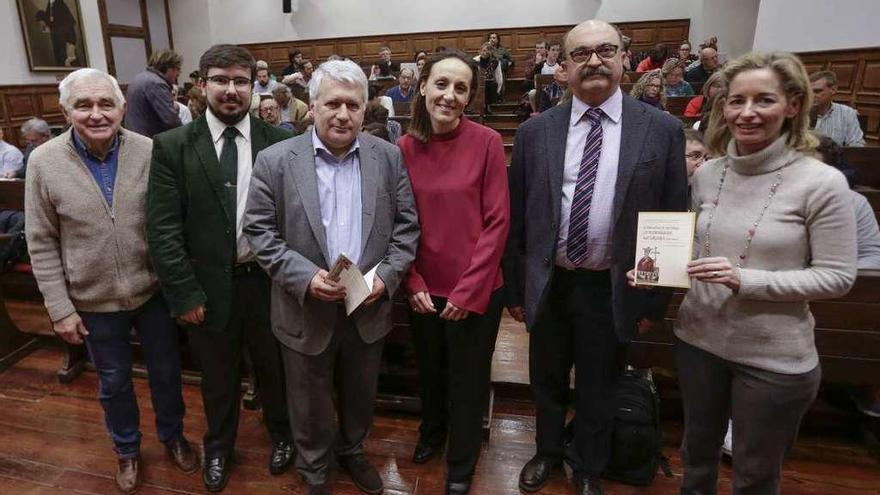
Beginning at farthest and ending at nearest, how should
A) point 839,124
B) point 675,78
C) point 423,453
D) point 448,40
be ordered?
point 448,40, point 675,78, point 839,124, point 423,453

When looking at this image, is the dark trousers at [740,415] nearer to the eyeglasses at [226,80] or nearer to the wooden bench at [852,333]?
the wooden bench at [852,333]

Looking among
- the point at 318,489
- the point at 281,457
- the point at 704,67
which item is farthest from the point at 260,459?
the point at 704,67

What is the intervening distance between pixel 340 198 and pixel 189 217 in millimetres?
512

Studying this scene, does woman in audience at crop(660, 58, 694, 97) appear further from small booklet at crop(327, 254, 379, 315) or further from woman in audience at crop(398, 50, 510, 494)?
small booklet at crop(327, 254, 379, 315)

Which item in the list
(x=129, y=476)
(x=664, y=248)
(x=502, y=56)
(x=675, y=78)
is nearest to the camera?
(x=664, y=248)

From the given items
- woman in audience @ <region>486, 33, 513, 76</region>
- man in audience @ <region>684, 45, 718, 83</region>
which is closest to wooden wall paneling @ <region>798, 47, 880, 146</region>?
man in audience @ <region>684, 45, 718, 83</region>

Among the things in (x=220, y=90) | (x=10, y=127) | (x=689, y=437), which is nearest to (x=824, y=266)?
(x=689, y=437)

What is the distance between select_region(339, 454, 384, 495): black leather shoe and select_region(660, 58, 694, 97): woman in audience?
4.96m

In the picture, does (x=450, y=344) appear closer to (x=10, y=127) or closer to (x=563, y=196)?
(x=563, y=196)

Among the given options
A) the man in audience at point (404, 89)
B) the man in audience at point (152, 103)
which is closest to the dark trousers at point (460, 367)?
the man in audience at point (152, 103)

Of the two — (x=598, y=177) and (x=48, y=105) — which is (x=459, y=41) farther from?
(x=598, y=177)

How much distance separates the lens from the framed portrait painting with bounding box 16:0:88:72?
6793 millimetres

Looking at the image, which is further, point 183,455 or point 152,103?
point 152,103

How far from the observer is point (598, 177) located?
148cm
